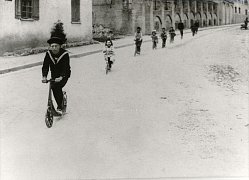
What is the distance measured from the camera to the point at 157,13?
1292 inches

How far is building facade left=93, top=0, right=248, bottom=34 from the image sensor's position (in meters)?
29.5

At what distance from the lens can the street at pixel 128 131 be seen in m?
3.98

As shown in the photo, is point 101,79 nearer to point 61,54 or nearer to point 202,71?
point 202,71

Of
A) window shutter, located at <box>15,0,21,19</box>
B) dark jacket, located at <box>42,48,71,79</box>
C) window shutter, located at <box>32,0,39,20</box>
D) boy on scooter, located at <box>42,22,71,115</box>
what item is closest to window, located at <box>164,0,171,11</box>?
window shutter, located at <box>32,0,39,20</box>

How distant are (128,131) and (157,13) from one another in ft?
94.6

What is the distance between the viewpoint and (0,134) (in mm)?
4477

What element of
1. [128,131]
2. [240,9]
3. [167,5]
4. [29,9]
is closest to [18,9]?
[29,9]

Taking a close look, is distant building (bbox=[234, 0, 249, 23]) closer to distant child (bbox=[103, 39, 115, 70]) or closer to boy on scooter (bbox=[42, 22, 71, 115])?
distant child (bbox=[103, 39, 115, 70])

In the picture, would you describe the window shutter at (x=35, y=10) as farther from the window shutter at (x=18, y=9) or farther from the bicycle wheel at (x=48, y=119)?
the bicycle wheel at (x=48, y=119)

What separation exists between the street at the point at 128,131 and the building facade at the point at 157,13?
21.3 meters

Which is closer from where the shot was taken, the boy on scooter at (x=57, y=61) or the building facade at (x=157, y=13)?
the boy on scooter at (x=57, y=61)

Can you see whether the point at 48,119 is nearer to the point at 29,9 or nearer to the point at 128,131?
the point at 128,131

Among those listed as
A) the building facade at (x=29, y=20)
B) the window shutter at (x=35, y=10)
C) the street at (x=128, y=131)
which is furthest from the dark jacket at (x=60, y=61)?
the window shutter at (x=35, y=10)

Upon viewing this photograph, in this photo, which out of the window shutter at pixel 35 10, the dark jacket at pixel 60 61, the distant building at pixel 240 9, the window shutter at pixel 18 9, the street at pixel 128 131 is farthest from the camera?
the distant building at pixel 240 9
